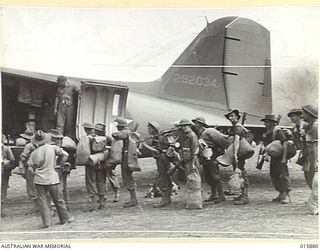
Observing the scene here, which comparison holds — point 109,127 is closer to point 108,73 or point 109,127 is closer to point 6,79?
point 108,73

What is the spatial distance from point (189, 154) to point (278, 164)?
0.56 meters

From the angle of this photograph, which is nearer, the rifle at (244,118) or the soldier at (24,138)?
the soldier at (24,138)

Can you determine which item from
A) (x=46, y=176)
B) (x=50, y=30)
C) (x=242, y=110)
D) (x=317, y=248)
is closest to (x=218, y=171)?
(x=242, y=110)

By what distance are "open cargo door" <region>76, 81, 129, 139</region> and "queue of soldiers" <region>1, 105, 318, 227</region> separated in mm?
47

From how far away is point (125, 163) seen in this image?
15.1 ft

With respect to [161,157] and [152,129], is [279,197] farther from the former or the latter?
[152,129]

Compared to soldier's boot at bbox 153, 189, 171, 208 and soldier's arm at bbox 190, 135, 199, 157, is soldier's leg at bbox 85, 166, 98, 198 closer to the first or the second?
soldier's boot at bbox 153, 189, 171, 208

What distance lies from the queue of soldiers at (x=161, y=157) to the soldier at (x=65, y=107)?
59mm

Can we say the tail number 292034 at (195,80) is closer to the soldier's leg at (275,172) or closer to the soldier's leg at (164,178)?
the soldier's leg at (164,178)

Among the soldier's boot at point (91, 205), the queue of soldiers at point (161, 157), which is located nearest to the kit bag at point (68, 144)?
the queue of soldiers at point (161, 157)

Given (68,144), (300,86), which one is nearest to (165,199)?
(68,144)

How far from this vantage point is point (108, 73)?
4.51m

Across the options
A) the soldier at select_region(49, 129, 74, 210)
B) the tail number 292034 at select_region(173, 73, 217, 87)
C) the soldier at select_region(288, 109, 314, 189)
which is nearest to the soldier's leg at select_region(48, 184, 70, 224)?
the soldier at select_region(49, 129, 74, 210)

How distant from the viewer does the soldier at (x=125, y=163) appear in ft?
14.9
